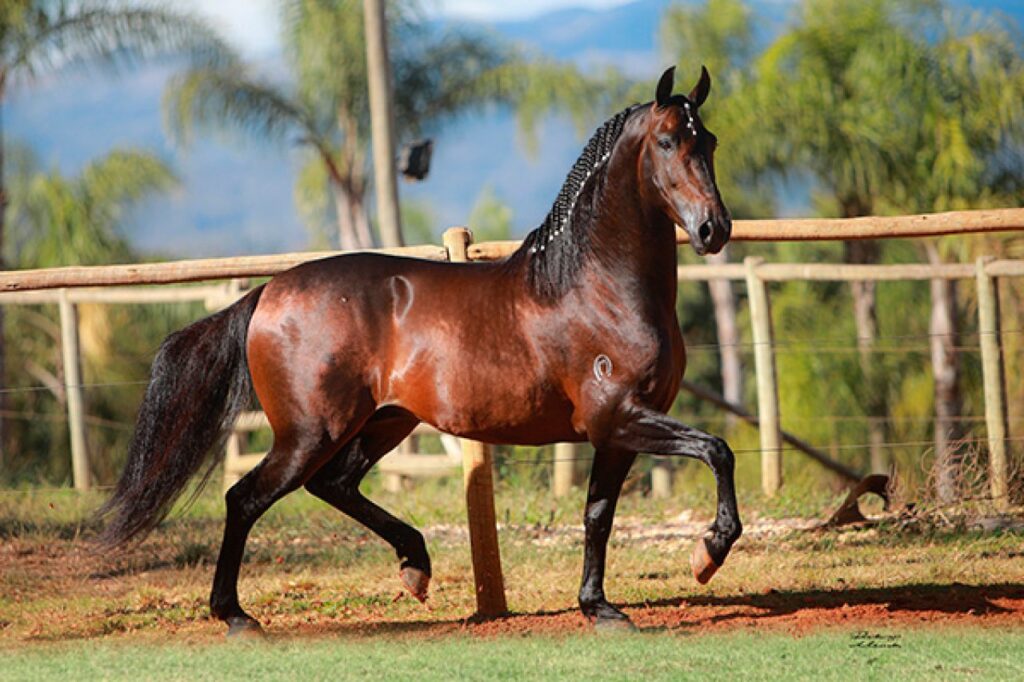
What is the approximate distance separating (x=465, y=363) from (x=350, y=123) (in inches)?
554

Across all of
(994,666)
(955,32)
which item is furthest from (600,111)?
(994,666)

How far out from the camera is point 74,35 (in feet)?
51.0

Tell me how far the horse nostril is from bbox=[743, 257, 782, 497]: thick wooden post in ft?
13.0

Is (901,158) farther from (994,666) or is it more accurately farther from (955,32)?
(994,666)

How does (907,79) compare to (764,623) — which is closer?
(764,623)

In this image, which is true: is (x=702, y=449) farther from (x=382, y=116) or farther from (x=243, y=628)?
(x=382, y=116)

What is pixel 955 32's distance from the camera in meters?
17.5

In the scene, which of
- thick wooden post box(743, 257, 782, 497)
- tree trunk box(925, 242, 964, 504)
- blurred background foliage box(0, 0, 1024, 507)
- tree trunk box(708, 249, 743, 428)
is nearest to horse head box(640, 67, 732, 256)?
thick wooden post box(743, 257, 782, 497)

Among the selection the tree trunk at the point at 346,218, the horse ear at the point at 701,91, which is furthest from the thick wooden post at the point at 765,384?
the tree trunk at the point at 346,218

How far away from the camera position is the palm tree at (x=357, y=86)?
18672mm

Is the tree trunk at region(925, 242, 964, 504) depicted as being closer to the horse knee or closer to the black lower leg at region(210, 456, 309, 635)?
the horse knee

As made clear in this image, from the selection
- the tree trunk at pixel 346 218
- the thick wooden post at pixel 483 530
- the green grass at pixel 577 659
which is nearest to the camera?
the green grass at pixel 577 659

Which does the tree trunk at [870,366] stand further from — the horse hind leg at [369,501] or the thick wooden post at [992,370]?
the horse hind leg at [369,501]

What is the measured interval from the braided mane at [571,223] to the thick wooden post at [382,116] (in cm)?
816
